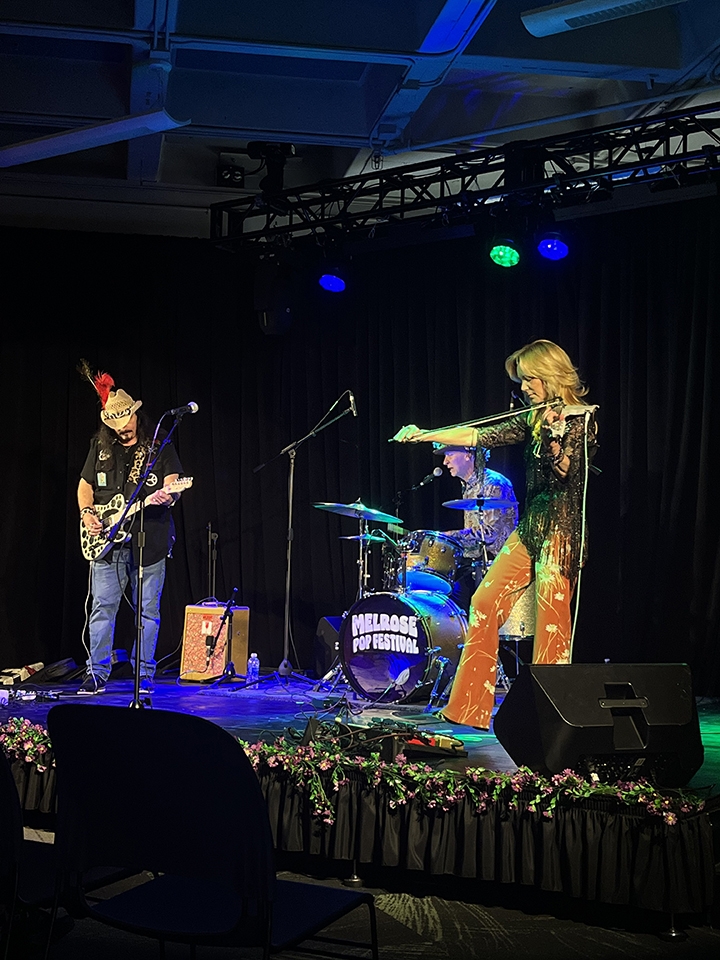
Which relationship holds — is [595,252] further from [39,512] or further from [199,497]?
[39,512]

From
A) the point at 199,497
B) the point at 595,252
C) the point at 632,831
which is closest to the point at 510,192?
the point at 595,252

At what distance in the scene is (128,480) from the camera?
6523mm

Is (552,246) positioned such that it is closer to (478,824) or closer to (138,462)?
(138,462)

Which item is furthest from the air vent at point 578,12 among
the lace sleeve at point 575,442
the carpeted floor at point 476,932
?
the carpeted floor at point 476,932

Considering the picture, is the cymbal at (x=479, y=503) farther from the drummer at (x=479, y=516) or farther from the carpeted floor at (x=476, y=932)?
the carpeted floor at (x=476, y=932)

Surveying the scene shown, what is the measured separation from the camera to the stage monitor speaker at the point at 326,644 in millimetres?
6902

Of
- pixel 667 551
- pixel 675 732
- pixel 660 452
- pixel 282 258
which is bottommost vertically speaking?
pixel 675 732

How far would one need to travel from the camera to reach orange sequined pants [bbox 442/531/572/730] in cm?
464

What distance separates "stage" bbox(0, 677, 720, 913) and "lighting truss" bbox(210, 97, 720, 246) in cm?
341

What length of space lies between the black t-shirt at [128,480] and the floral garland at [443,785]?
261cm

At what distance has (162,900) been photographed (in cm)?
240

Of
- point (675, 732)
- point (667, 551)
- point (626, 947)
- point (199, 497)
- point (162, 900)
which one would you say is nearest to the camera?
point (162, 900)

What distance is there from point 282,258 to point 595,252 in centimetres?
227

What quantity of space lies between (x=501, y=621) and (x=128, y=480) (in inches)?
113
